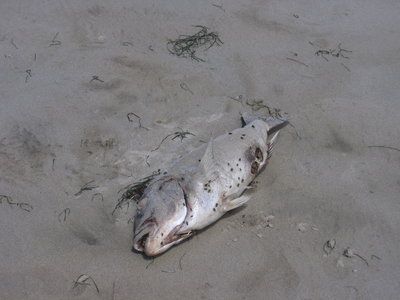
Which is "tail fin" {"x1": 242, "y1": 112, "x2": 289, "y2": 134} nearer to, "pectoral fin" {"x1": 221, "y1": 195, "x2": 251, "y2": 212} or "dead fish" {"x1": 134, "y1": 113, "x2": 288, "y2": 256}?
"dead fish" {"x1": 134, "y1": 113, "x2": 288, "y2": 256}

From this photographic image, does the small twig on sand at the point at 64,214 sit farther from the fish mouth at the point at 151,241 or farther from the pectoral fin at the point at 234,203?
the pectoral fin at the point at 234,203

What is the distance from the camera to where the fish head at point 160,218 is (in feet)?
12.9

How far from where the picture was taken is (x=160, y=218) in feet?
13.1

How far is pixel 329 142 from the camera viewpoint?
5.16 meters

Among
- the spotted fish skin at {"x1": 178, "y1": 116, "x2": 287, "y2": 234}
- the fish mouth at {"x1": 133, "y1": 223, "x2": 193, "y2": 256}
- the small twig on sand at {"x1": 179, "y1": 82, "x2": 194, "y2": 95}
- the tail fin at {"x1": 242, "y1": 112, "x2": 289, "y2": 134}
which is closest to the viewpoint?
the fish mouth at {"x1": 133, "y1": 223, "x2": 193, "y2": 256}

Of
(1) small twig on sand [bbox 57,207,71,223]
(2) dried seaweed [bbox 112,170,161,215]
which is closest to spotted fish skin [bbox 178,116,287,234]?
(2) dried seaweed [bbox 112,170,161,215]

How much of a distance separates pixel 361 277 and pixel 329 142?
69.7 inches

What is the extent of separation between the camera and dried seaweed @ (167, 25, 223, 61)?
20.5ft

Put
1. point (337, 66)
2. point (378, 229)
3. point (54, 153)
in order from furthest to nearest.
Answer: point (337, 66) → point (54, 153) → point (378, 229)

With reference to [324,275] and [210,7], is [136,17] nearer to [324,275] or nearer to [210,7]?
[210,7]

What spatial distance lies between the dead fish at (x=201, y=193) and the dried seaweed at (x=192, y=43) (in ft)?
6.39

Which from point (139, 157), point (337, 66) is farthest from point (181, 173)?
point (337, 66)

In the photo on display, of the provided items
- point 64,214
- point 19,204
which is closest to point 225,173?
point 64,214

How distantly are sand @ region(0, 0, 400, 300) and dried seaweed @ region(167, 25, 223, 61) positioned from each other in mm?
134
